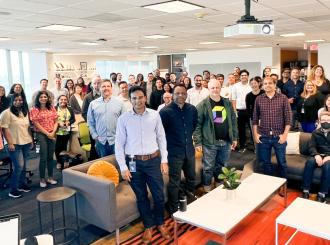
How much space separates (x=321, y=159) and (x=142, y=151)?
2346 millimetres

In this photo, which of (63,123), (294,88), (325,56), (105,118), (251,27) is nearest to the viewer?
(251,27)

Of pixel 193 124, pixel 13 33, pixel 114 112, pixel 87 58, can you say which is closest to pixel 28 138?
pixel 114 112

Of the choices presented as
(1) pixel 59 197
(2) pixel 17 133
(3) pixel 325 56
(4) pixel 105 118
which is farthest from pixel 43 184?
(3) pixel 325 56

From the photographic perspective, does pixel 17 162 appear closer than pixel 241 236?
No

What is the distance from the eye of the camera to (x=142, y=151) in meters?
3.06

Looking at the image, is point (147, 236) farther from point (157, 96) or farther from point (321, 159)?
point (157, 96)

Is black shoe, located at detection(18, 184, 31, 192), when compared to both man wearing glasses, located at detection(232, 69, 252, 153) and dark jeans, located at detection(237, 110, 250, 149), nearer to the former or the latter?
man wearing glasses, located at detection(232, 69, 252, 153)

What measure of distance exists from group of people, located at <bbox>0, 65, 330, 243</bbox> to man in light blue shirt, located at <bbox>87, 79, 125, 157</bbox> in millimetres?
13

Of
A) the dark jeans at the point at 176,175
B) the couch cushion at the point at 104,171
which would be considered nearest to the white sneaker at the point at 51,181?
the couch cushion at the point at 104,171

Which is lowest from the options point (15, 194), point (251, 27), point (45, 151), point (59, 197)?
point (15, 194)

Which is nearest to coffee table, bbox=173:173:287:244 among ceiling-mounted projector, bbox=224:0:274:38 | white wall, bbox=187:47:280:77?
ceiling-mounted projector, bbox=224:0:274:38

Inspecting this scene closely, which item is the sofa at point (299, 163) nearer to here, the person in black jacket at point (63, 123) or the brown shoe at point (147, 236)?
the brown shoe at point (147, 236)

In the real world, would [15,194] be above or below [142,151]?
below

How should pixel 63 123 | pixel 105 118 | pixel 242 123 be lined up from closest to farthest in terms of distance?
1. pixel 105 118
2. pixel 63 123
3. pixel 242 123
